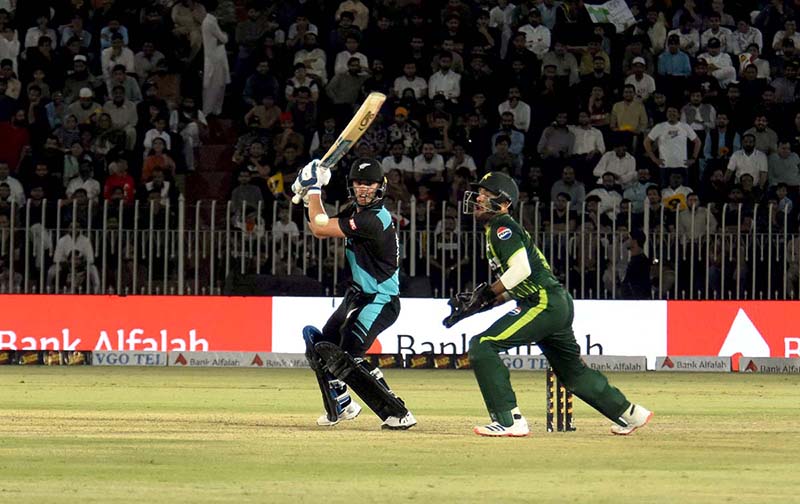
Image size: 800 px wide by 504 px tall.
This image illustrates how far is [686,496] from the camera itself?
966 cm

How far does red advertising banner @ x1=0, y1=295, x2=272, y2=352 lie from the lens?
960 inches

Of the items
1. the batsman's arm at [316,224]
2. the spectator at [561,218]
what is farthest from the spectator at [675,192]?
the batsman's arm at [316,224]

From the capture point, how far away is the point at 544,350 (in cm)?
1348

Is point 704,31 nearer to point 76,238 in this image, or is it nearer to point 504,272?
point 76,238

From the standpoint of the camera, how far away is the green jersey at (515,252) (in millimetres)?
13117

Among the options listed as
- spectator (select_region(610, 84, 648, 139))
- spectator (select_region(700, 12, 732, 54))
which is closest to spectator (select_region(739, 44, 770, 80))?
spectator (select_region(700, 12, 732, 54))

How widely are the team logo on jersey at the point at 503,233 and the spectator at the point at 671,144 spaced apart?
13868 millimetres

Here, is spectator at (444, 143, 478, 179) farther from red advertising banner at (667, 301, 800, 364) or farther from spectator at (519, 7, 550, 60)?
red advertising banner at (667, 301, 800, 364)

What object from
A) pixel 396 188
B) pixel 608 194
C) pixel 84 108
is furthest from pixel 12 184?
pixel 608 194

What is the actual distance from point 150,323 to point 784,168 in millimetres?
10294

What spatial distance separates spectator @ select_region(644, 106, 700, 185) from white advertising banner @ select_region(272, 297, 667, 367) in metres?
3.23

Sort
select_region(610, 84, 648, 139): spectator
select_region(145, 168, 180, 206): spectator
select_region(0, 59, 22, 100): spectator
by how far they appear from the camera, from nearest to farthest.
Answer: select_region(145, 168, 180, 206): spectator, select_region(610, 84, 648, 139): spectator, select_region(0, 59, 22, 100): spectator

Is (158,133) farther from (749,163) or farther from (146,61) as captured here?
(749,163)

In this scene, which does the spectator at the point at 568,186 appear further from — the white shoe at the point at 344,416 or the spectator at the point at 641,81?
the white shoe at the point at 344,416
